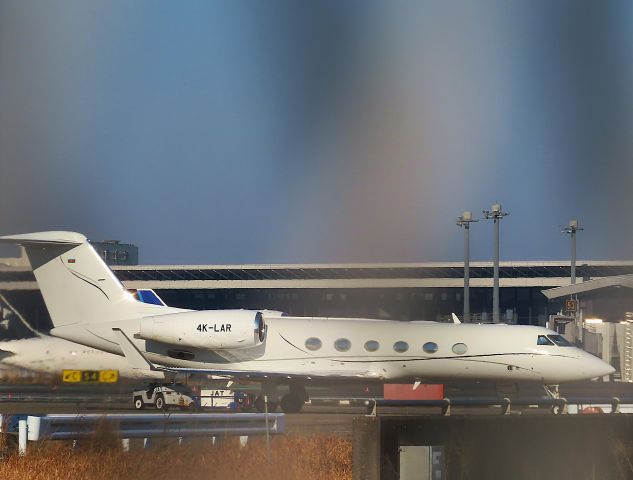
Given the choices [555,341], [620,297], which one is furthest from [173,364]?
[620,297]

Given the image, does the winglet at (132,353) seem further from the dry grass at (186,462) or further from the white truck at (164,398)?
the dry grass at (186,462)

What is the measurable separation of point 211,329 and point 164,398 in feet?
9.87

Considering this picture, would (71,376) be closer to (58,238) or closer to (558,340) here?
(58,238)

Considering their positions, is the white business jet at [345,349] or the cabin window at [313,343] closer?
the white business jet at [345,349]

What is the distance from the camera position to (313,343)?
3719 centimetres

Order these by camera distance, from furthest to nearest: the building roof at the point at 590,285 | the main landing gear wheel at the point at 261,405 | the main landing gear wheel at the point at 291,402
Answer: the building roof at the point at 590,285
the main landing gear wheel at the point at 291,402
the main landing gear wheel at the point at 261,405

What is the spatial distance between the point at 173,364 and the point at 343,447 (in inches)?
756

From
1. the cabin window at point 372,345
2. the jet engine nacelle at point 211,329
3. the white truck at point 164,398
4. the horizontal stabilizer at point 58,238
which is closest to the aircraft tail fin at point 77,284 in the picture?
the horizontal stabilizer at point 58,238

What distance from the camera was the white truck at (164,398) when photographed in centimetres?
3644

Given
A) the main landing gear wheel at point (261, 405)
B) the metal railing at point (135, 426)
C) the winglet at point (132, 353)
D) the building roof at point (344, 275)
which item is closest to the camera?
the metal railing at point (135, 426)

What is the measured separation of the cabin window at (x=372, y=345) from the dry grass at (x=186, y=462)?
17076mm

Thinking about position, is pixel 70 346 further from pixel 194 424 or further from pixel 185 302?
pixel 185 302

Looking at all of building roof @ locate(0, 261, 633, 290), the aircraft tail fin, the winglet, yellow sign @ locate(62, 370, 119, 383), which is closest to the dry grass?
building roof @ locate(0, 261, 633, 290)

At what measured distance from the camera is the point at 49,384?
46.3 metres
